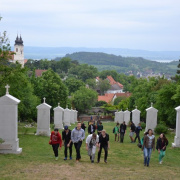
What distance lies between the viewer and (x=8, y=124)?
14234 mm

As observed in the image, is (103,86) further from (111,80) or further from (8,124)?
(8,124)

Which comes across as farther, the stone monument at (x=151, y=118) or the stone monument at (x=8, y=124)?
the stone monument at (x=151, y=118)

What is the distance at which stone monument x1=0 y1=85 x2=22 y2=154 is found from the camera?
14.1m

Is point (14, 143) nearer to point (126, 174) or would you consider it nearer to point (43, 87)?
point (126, 174)

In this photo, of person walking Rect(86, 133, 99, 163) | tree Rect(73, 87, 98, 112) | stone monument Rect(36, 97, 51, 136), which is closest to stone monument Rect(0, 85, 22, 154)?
person walking Rect(86, 133, 99, 163)

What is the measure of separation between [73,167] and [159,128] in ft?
46.2

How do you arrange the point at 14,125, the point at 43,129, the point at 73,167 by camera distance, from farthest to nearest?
the point at 43,129 → the point at 14,125 → the point at 73,167

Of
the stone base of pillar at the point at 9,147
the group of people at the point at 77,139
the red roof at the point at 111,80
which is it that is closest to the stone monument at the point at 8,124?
the stone base of pillar at the point at 9,147

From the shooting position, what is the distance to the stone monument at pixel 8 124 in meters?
14.1

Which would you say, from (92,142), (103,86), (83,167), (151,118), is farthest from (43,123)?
(103,86)

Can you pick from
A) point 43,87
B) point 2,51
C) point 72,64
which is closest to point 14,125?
point 2,51

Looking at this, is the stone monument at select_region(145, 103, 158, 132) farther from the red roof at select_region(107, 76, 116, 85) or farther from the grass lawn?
the red roof at select_region(107, 76, 116, 85)

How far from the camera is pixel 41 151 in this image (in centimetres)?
1569

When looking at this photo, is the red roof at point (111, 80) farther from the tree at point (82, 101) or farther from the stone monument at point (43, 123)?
the stone monument at point (43, 123)
